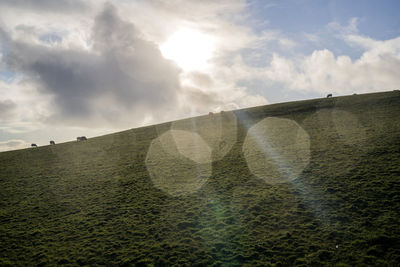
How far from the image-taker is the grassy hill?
13383 mm

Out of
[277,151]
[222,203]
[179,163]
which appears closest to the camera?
[222,203]

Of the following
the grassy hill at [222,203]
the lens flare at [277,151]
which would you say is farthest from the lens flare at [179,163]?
the lens flare at [277,151]

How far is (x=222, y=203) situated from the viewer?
19516 millimetres

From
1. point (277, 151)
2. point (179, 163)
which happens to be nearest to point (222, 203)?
point (179, 163)

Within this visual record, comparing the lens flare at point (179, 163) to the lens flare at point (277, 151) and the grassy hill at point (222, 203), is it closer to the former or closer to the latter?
the grassy hill at point (222, 203)

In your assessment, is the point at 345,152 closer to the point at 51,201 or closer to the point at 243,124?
the point at 243,124

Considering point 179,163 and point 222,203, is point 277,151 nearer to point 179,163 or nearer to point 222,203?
point 179,163

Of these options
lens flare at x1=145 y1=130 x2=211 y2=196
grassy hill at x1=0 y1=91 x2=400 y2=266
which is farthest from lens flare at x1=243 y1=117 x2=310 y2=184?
lens flare at x1=145 y1=130 x2=211 y2=196

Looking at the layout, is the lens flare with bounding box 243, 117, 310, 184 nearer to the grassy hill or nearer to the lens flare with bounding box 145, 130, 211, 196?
the grassy hill

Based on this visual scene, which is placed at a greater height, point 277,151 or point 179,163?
point 179,163

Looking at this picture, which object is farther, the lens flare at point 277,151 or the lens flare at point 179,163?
the lens flare at point 179,163

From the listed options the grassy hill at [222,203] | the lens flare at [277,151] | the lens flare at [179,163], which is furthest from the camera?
the lens flare at [179,163]

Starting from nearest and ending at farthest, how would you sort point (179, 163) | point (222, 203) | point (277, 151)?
1. point (222, 203)
2. point (277, 151)
3. point (179, 163)

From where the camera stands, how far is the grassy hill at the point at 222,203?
43.9 feet
